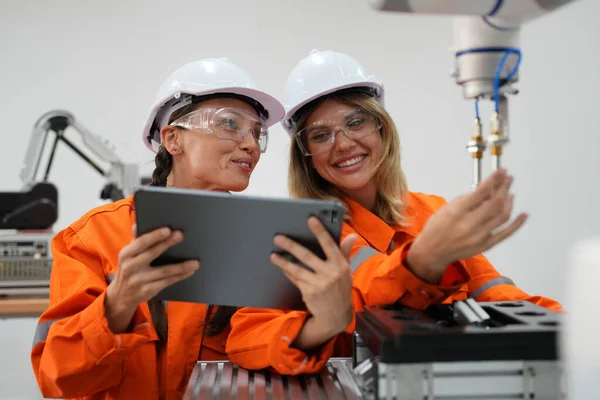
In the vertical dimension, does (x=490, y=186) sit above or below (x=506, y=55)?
below

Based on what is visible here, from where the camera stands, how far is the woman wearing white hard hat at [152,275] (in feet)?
3.88

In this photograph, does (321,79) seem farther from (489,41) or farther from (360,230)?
(489,41)

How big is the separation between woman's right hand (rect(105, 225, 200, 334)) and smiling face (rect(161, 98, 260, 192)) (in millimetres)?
540

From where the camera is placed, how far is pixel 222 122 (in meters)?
1.64

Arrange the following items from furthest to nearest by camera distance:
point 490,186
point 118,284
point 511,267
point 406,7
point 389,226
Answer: point 511,267, point 389,226, point 118,284, point 490,186, point 406,7

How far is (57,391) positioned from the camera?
129 cm

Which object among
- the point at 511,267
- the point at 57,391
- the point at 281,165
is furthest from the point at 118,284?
the point at 511,267

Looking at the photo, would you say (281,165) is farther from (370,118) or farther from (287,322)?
(287,322)

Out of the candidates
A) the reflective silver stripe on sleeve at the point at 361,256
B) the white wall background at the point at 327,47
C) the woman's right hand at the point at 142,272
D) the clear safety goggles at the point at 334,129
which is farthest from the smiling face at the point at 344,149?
the white wall background at the point at 327,47

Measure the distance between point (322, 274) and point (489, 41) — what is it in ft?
1.54

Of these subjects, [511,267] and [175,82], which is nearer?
[175,82]

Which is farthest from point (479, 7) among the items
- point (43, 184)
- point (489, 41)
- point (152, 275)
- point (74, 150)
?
point (74, 150)

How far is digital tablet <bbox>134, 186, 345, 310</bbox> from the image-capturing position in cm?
100

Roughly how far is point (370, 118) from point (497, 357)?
3.68 ft
